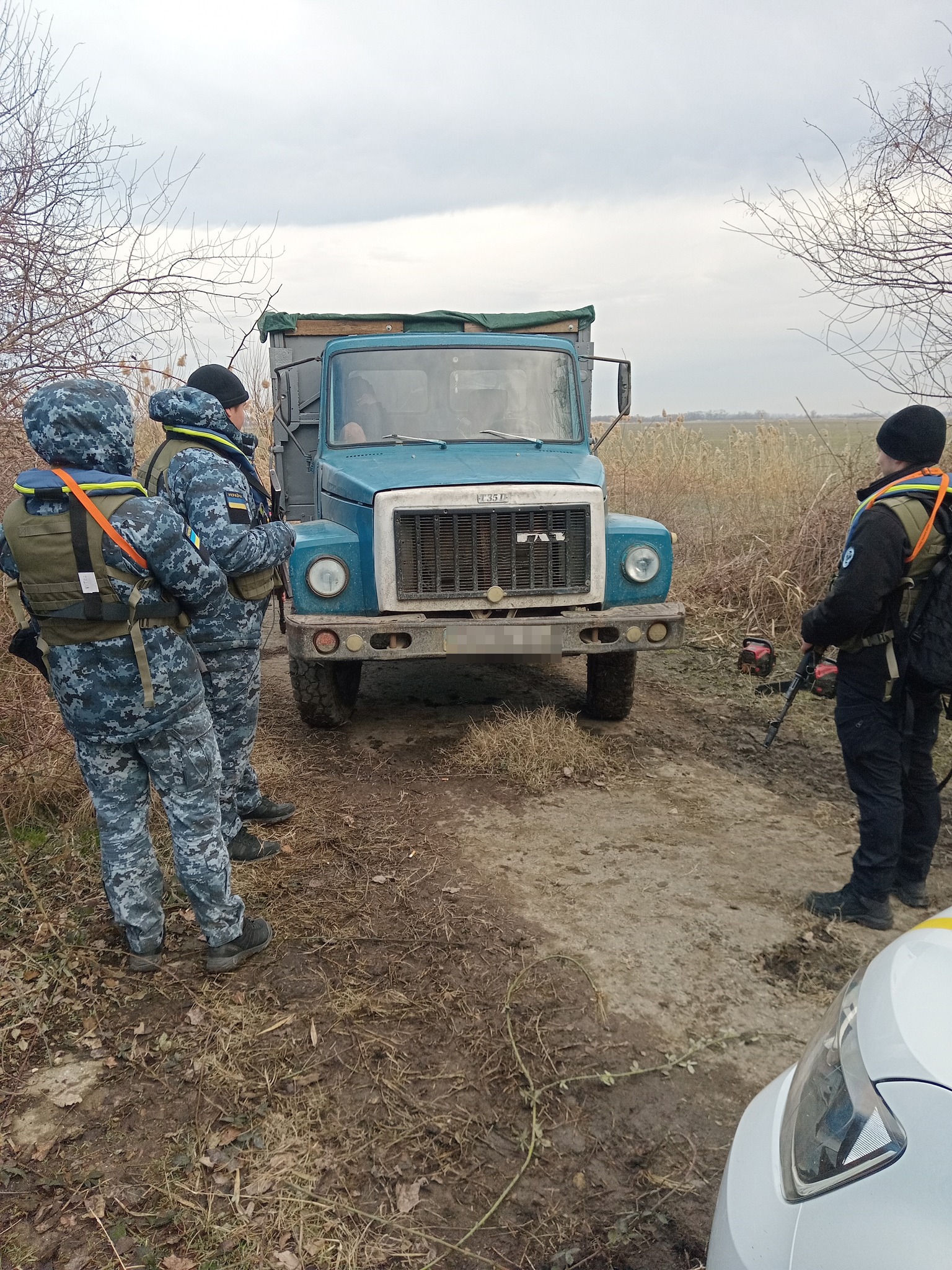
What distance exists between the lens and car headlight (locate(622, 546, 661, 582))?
4852mm

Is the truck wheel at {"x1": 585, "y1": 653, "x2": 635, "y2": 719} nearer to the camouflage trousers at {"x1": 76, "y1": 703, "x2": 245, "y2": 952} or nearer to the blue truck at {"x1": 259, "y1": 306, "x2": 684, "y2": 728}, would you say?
the blue truck at {"x1": 259, "y1": 306, "x2": 684, "y2": 728}

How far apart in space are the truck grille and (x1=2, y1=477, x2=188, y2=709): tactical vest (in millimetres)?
2119

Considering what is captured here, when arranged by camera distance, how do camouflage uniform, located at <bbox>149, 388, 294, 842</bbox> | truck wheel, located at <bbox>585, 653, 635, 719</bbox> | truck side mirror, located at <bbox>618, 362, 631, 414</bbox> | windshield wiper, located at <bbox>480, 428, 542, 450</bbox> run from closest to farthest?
camouflage uniform, located at <bbox>149, 388, 294, 842</bbox>, truck wheel, located at <bbox>585, 653, 635, 719</bbox>, windshield wiper, located at <bbox>480, 428, 542, 450</bbox>, truck side mirror, located at <bbox>618, 362, 631, 414</bbox>

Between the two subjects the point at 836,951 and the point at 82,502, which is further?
the point at 836,951

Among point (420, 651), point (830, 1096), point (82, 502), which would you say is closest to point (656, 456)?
point (420, 651)

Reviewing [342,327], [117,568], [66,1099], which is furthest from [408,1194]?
[342,327]

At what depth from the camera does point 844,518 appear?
25.1ft

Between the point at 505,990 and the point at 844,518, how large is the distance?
6136 millimetres

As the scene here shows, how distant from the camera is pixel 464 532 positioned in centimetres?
457

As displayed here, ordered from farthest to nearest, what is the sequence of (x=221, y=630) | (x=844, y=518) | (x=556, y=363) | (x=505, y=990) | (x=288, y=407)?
1. (x=844, y=518)
2. (x=288, y=407)
3. (x=556, y=363)
4. (x=221, y=630)
5. (x=505, y=990)

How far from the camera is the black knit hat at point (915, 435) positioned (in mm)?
3033

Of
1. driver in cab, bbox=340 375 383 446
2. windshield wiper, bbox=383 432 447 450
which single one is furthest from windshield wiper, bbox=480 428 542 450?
driver in cab, bbox=340 375 383 446

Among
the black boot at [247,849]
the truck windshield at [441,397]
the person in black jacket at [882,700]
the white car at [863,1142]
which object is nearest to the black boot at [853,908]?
the person in black jacket at [882,700]

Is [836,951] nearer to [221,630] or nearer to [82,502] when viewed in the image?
[221,630]
